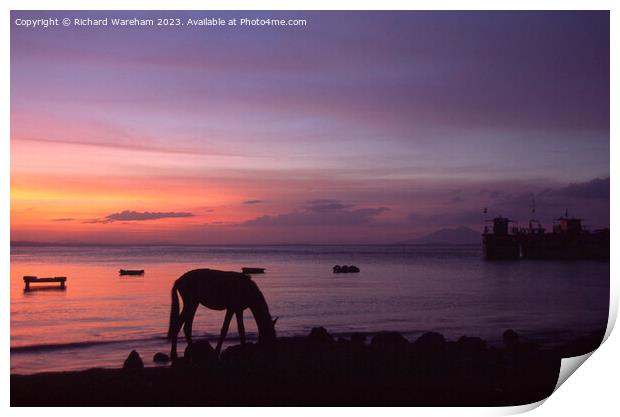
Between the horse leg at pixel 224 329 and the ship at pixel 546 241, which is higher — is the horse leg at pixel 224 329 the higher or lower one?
the lower one

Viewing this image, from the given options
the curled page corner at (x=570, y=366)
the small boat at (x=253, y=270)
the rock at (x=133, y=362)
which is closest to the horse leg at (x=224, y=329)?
the rock at (x=133, y=362)

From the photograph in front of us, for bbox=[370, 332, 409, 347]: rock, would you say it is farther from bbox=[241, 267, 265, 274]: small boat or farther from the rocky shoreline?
bbox=[241, 267, 265, 274]: small boat

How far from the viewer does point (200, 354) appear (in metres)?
4.89

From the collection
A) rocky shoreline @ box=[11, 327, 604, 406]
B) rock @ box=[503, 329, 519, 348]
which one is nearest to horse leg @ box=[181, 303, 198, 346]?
rocky shoreline @ box=[11, 327, 604, 406]

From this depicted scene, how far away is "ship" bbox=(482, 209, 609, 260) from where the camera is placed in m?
5.34

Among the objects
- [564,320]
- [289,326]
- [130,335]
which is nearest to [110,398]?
[130,335]

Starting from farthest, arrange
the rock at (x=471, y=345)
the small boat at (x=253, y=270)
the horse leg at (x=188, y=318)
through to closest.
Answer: the small boat at (x=253, y=270) → the rock at (x=471, y=345) → the horse leg at (x=188, y=318)

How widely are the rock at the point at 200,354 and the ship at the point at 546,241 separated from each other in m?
2.75

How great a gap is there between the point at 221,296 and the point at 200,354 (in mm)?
452

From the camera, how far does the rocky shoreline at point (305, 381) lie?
4504mm

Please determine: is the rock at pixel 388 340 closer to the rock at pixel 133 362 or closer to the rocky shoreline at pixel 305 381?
the rocky shoreline at pixel 305 381

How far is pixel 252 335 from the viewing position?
7641 millimetres

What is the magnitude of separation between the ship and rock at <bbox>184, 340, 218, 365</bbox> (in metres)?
2.75
